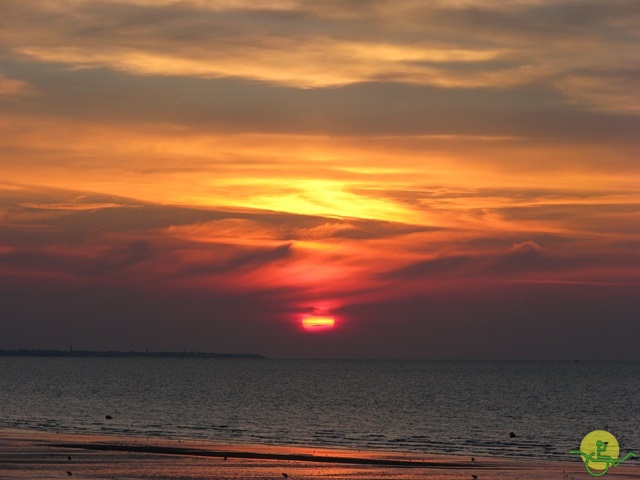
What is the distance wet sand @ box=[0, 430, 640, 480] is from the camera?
5812cm

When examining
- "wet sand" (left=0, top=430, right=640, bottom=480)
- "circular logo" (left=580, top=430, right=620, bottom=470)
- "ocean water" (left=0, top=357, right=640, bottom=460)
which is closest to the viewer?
"wet sand" (left=0, top=430, right=640, bottom=480)

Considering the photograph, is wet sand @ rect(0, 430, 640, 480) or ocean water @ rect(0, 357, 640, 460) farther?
ocean water @ rect(0, 357, 640, 460)

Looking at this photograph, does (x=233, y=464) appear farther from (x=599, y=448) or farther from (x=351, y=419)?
(x=351, y=419)

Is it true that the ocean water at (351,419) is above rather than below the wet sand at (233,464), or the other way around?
above

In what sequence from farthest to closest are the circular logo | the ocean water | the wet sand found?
the ocean water < the circular logo < the wet sand

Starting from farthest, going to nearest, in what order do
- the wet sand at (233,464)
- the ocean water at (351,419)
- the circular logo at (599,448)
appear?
the ocean water at (351,419) → the circular logo at (599,448) → the wet sand at (233,464)

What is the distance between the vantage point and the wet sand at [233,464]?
191 ft

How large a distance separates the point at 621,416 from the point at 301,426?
5438cm

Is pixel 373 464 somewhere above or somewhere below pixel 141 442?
below

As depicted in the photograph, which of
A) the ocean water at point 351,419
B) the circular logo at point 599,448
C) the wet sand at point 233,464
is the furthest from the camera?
the ocean water at point 351,419

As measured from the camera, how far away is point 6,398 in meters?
160

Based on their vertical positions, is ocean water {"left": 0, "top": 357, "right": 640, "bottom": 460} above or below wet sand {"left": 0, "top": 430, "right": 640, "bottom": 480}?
above

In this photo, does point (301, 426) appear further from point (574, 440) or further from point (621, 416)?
point (621, 416)

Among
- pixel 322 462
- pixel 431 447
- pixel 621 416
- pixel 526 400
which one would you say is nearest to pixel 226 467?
pixel 322 462
